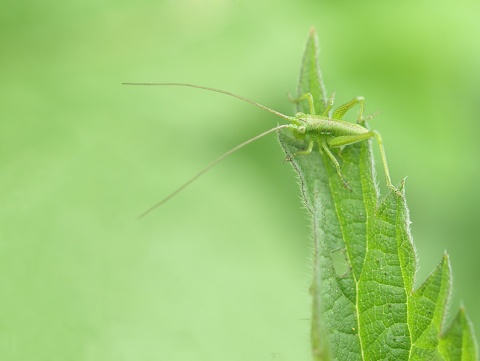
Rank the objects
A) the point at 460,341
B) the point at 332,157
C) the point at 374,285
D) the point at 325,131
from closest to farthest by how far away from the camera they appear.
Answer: the point at 460,341 → the point at 374,285 → the point at 332,157 → the point at 325,131

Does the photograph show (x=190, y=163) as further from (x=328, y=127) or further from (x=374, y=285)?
(x=374, y=285)

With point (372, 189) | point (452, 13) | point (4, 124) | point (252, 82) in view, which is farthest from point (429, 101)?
point (4, 124)

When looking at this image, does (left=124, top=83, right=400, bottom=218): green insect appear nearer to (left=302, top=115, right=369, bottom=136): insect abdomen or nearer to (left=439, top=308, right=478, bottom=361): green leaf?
(left=302, top=115, right=369, bottom=136): insect abdomen

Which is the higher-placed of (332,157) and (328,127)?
(328,127)

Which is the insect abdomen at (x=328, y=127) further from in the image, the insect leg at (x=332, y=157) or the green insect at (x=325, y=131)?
the insect leg at (x=332, y=157)

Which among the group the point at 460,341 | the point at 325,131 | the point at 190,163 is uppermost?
the point at 190,163

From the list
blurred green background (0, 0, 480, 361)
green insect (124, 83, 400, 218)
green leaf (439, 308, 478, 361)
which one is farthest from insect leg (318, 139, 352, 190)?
blurred green background (0, 0, 480, 361)

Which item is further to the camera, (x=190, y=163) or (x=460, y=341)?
(x=190, y=163)

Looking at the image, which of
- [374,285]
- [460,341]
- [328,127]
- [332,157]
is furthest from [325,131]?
[460,341]
